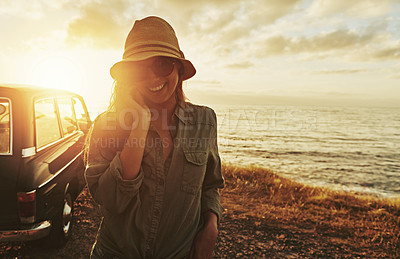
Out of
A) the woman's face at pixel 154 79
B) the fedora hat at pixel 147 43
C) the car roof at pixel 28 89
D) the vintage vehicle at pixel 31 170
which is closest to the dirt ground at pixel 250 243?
the vintage vehicle at pixel 31 170

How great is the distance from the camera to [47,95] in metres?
3.44

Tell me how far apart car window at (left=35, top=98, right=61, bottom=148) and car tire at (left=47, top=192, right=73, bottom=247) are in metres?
0.88

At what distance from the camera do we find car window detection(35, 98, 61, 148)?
306 cm

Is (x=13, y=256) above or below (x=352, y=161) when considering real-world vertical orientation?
above

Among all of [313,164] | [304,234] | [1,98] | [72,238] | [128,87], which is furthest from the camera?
[313,164]

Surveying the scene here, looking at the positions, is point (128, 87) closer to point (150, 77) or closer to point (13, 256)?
point (150, 77)

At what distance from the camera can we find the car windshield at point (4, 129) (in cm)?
272

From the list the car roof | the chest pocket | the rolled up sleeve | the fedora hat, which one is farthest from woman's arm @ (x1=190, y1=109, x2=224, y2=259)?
the car roof

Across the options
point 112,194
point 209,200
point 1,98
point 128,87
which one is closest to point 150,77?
point 128,87

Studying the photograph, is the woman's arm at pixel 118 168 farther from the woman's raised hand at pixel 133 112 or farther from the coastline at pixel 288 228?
the coastline at pixel 288 228

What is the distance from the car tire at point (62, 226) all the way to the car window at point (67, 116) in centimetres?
114

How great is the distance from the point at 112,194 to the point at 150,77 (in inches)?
23.3

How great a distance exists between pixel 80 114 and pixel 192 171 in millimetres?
4823

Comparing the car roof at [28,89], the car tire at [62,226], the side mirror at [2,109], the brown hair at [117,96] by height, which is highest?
the car roof at [28,89]
